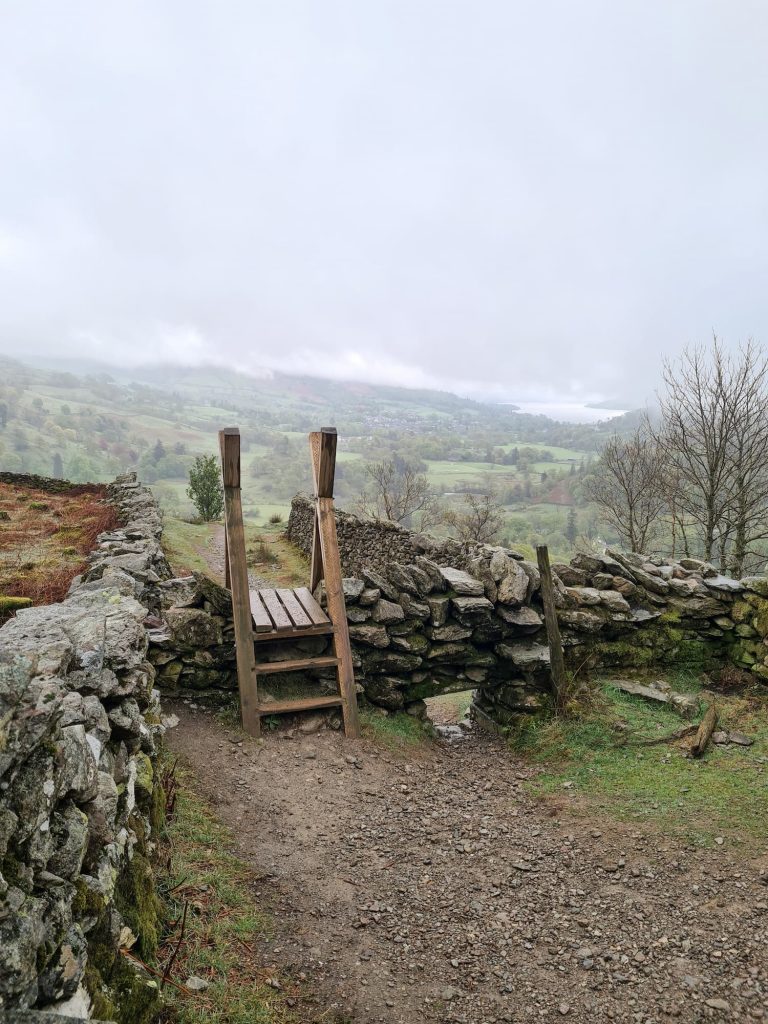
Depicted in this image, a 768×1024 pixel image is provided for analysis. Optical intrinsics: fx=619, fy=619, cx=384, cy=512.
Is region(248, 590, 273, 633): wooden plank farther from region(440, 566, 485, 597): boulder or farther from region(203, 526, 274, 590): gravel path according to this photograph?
region(203, 526, 274, 590): gravel path

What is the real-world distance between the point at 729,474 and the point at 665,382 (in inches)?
146

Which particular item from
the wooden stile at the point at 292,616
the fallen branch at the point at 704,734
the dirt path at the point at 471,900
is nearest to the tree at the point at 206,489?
the wooden stile at the point at 292,616

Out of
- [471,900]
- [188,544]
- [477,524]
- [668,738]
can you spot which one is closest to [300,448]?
[477,524]

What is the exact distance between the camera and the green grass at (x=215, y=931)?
9.93ft

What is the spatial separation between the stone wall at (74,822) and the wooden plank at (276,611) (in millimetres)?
2992

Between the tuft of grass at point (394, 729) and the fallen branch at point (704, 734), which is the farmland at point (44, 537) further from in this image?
the fallen branch at point (704, 734)

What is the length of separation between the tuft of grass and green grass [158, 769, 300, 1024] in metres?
2.40

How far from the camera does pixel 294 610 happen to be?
7.52 meters

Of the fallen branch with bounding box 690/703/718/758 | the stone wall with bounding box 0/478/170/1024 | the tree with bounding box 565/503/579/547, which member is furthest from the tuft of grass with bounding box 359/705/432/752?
the tree with bounding box 565/503/579/547

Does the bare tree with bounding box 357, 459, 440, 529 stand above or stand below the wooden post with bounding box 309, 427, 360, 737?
below

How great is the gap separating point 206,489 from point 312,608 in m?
19.7

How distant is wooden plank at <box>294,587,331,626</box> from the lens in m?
7.18

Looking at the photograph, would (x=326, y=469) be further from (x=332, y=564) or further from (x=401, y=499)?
(x=401, y=499)

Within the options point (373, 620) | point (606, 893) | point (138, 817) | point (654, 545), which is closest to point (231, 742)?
point (373, 620)
